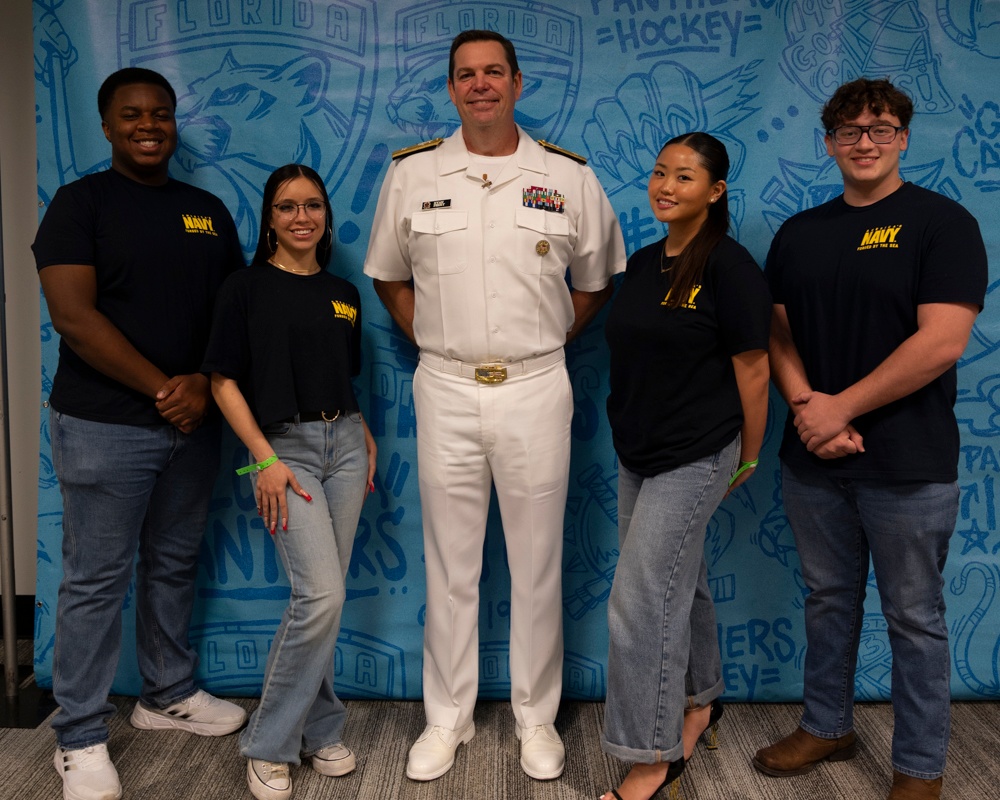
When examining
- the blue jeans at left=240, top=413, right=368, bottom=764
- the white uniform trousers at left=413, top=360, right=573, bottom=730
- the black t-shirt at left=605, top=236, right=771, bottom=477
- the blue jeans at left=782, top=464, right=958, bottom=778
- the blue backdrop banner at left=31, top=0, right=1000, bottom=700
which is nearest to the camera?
the black t-shirt at left=605, top=236, right=771, bottom=477

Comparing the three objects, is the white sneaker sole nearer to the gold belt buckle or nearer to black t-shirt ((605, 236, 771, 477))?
the gold belt buckle

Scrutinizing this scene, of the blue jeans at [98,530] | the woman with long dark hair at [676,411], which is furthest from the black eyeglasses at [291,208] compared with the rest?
the woman with long dark hair at [676,411]

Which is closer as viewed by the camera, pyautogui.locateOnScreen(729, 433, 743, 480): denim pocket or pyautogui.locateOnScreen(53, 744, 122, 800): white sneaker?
pyautogui.locateOnScreen(729, 433, 743, 480): denim pocket

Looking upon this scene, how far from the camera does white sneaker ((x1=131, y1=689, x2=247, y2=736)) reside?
2652 millimetres

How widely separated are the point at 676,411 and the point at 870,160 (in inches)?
29.6

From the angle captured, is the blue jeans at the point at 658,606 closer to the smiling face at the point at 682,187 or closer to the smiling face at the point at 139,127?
the smiling face at the point at 682,187

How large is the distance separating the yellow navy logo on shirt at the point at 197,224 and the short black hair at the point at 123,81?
356 mm

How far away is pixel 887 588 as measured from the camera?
2205mm

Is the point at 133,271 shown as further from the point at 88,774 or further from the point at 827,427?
the point at 827,427

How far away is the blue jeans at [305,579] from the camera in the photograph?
2250 mm

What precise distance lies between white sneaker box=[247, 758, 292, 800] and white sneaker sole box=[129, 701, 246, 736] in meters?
0.36

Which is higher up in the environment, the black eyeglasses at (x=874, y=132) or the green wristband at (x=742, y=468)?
the black eyeglasses at (x=874, y=132)

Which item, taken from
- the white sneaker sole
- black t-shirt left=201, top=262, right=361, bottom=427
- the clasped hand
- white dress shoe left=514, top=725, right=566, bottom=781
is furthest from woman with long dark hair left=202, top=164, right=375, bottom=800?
the clasped hand

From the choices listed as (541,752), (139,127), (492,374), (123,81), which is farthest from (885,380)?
(123,81)
